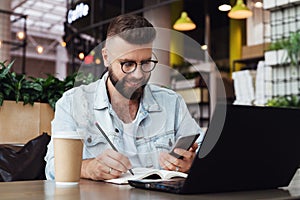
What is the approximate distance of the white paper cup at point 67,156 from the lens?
3.50ft

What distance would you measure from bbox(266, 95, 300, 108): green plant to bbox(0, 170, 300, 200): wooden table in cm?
480

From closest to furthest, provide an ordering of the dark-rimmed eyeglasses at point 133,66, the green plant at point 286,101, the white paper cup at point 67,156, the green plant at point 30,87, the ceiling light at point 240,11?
the white paper cup at point 67,156 < the dark-rimmed eyeglasses at point 133,66 < the green plant at point 30,87 < the green plant at point 286,101 < the ceiling light at point 240,11

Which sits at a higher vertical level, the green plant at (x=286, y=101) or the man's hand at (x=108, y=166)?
the green plant at (x=286, y=101)

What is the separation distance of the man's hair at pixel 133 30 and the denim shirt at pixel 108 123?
0.14 meters

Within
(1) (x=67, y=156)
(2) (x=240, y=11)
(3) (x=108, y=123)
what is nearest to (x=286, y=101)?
(2) (x=240, y=11)

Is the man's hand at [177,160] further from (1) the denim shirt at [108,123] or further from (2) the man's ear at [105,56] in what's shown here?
(2) the man's ear at [105,56]

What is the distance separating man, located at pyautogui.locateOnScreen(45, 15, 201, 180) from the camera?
3.90 feet

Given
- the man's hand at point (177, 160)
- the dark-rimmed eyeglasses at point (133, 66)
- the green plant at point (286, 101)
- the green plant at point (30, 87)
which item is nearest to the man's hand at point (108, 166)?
the man's hand at point (177, 160)

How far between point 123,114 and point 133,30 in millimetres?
237

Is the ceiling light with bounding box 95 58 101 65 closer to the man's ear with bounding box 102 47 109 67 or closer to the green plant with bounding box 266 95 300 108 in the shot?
the man's ear with bounding box 102 47 109 67

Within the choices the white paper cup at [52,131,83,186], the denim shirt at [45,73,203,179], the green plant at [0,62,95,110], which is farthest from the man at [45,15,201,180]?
the green plant at [0,62,95,110]

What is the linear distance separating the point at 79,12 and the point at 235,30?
9.40 meters

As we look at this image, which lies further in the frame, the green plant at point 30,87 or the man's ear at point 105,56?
the green plant at point 30,87

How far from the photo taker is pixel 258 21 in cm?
940
